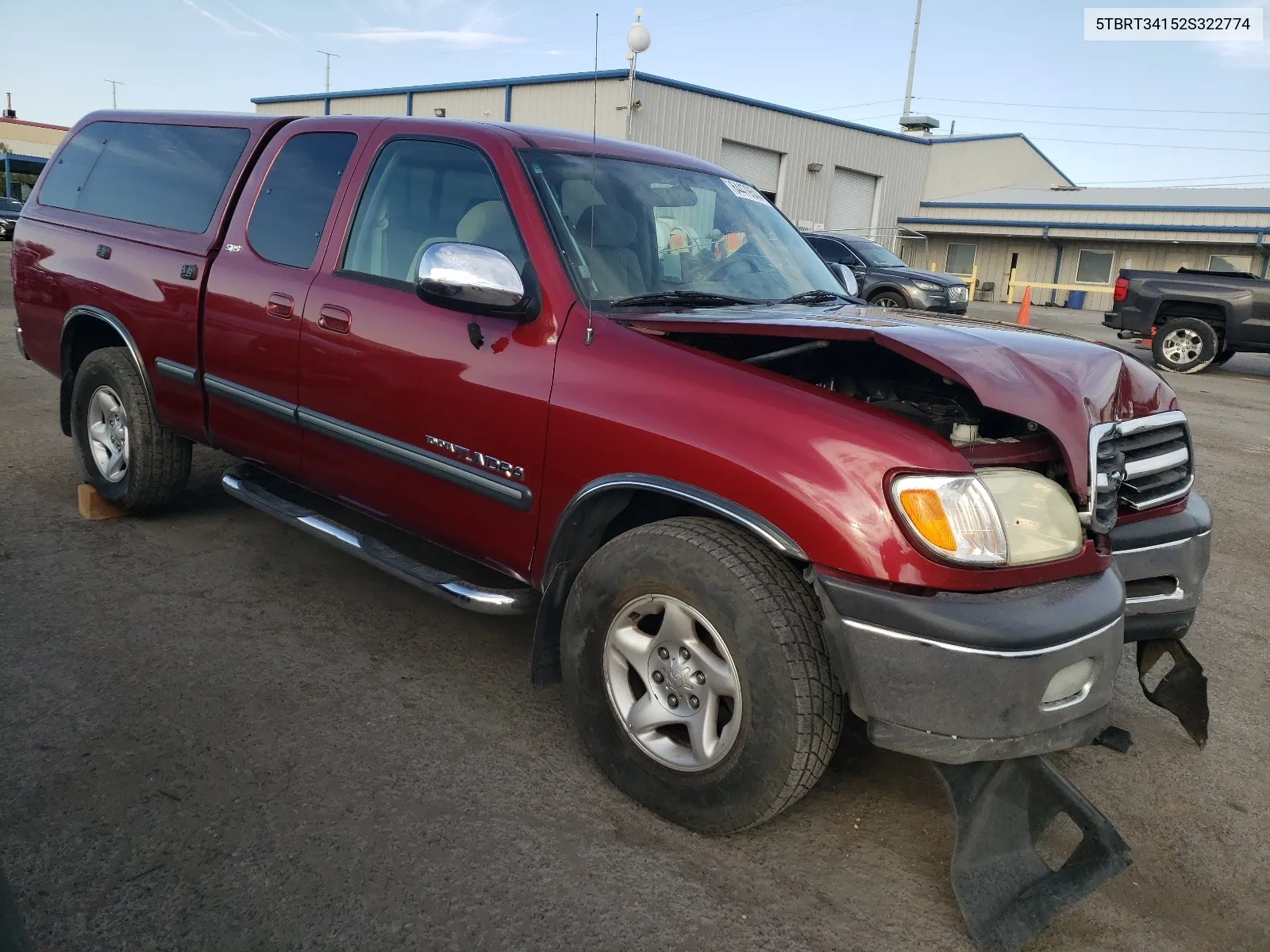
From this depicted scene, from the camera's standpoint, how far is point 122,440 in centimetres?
475

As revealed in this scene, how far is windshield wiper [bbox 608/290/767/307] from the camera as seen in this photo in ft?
9.98

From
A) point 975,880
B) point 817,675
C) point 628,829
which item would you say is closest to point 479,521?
point 628,829

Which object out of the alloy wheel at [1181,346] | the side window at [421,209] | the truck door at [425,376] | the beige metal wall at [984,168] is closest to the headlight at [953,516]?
the truck door at [425,376]

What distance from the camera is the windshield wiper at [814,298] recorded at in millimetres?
3527

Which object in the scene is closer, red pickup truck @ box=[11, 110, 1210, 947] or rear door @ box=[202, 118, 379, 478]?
red pickup truck @ box=[11, 110, 1210, 947]

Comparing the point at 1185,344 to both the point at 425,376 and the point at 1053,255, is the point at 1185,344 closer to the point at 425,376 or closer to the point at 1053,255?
the point at 425,376

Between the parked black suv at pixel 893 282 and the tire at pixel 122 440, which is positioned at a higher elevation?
the parked black suv at pixel 893 282

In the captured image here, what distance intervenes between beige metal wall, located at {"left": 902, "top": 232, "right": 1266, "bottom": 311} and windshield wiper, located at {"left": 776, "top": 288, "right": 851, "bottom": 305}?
101 ft

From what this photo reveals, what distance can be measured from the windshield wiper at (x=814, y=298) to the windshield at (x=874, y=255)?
13.5 m

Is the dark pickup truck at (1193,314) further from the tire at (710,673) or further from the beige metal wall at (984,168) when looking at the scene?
the beige metal wall at (984,168)

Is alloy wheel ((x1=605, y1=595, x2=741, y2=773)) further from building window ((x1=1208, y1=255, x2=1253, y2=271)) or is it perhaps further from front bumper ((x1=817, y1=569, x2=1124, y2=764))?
building window ((x1=1208, y1=255, x2=1253, y2=271))

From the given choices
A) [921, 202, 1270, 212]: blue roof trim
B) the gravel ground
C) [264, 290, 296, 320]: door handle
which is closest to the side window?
[264, 290, 296, 320]: door handle

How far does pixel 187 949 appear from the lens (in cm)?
211

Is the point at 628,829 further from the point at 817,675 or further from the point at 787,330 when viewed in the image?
the point at 787,330
